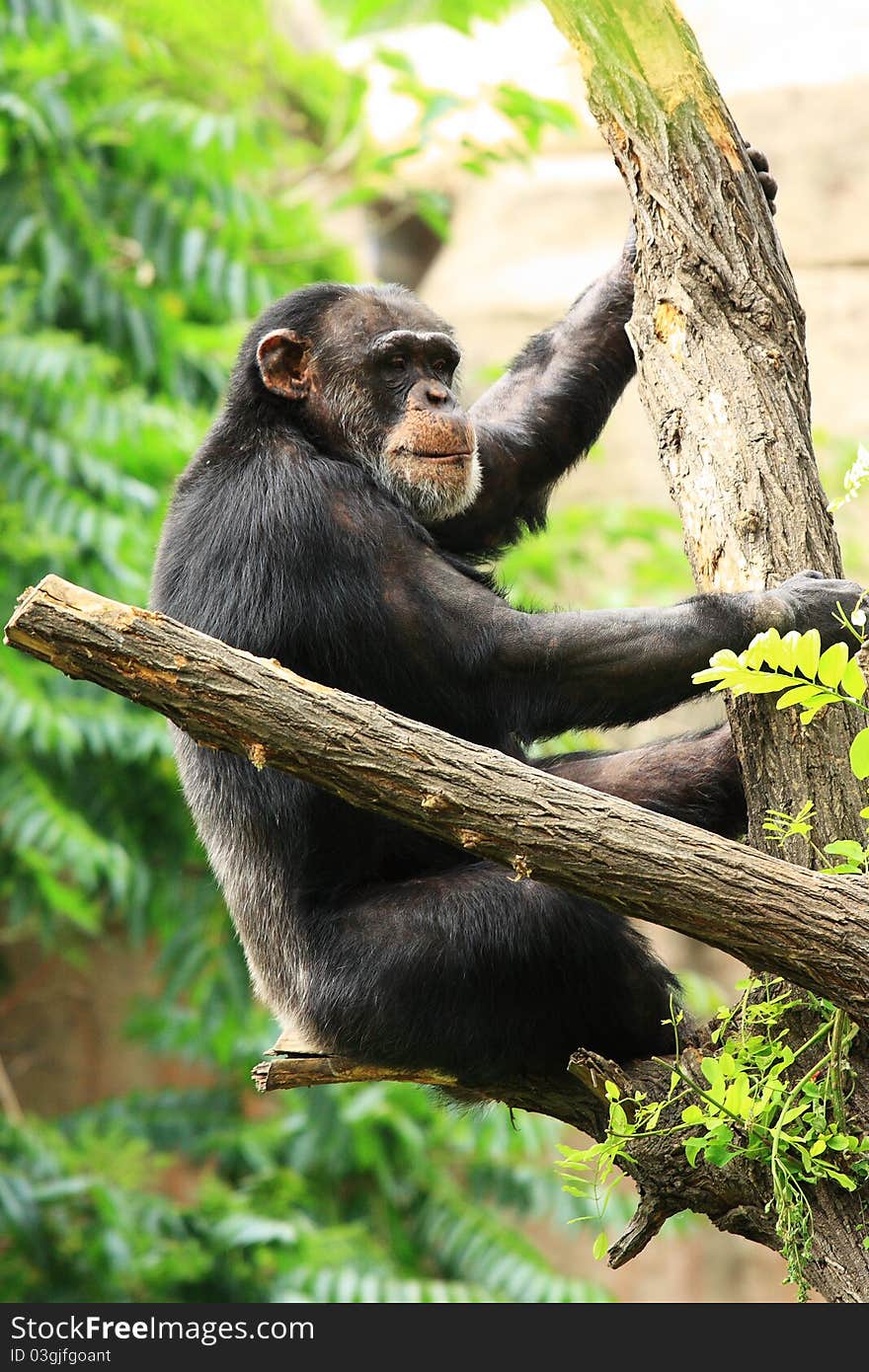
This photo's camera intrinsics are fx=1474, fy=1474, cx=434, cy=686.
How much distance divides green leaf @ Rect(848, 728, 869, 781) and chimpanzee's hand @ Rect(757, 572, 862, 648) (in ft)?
1.50

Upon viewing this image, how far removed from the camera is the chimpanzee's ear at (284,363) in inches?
152

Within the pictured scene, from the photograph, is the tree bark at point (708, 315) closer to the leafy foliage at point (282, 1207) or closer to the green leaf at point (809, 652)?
the green leaf at point (809, 652)

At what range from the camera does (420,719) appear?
Result: 3.45 metres

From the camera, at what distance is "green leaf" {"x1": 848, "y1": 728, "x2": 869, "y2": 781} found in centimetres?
253

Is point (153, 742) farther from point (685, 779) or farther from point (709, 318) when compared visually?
point (709, 318)

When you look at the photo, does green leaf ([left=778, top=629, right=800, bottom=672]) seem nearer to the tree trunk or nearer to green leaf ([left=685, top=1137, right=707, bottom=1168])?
the tree trunk

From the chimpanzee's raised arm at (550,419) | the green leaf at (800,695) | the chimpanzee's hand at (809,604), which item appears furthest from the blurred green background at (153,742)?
the green leaf at (800,695)

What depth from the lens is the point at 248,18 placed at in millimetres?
9898

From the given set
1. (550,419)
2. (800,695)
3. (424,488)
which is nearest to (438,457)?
(424,488)

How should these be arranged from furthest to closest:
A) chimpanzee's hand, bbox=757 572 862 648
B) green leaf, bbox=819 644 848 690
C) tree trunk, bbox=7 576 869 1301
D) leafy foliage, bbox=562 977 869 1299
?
1. chimpanzee's hand, bbox=757 572 862 648
2. leafy foliage, bbox=562 977 869 1299
3. green leaf, bbox=819 644 848 690
4. tree trunk, bbox=7 576 869 1301

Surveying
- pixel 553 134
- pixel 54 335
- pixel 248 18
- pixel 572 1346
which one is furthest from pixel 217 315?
pixel 572 1346

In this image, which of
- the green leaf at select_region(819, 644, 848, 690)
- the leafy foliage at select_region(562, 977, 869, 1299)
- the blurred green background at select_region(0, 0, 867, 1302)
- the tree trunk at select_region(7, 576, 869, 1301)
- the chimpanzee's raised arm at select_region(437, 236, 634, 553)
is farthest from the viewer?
the blurred green background at select_region(0, 0, 867, 1302)

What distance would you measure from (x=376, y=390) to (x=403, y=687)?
0.94 meters

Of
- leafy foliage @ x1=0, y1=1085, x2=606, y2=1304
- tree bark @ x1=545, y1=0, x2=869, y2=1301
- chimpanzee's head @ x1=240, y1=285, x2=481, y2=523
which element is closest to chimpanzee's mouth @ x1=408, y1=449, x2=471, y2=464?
chimpanzee's head @ x1=240, y1=285, x2=481, y2=523
